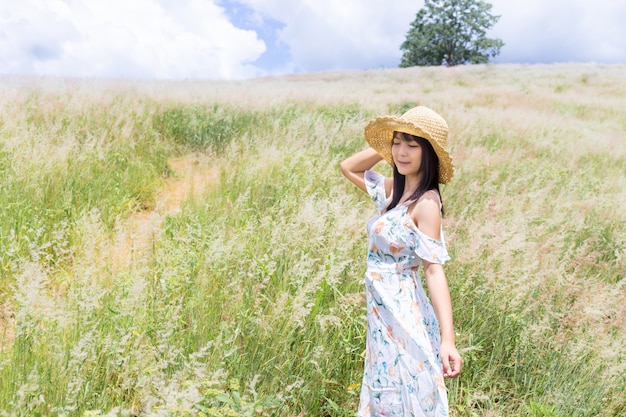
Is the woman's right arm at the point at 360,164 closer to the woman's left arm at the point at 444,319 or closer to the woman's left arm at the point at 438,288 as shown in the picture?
the woman's left arm at the point at 438,288

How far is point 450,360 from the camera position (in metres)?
1.73

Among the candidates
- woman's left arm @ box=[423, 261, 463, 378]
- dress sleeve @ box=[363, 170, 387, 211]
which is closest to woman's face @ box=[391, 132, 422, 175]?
dress sleeve @ box=[363, 170, 387, 211]

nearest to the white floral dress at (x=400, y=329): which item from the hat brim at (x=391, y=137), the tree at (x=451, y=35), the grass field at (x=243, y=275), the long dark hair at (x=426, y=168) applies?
the long dark hair at (x=426, y=168)

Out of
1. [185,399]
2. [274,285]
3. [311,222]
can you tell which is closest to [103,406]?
[185,399]

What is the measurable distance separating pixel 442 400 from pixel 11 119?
221 inches

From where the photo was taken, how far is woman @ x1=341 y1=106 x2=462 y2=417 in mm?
1784

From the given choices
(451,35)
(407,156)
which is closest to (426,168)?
(407,156)

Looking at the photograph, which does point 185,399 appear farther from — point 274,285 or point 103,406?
point 274,285

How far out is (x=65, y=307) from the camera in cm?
233

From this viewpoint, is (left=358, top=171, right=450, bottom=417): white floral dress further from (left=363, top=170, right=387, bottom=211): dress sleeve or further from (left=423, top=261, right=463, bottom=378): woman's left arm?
(left=363, top=170, right=387, bottom=211): dress sleeve

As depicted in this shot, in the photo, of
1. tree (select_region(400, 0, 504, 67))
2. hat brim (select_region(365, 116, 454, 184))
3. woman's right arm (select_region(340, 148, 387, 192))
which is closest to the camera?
hat brim (select_region(365, 116, 454, 184))

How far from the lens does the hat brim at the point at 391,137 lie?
193 cm

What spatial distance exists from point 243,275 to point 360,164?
3.50ft

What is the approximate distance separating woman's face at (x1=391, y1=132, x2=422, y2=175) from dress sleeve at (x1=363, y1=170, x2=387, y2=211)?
30 cm
